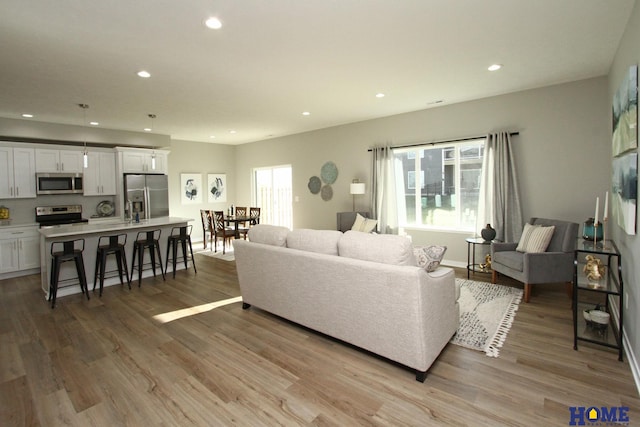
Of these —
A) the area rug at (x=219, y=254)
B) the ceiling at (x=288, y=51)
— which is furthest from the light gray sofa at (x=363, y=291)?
the area rug at (x=219, y=254)

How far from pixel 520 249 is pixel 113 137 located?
8.00 metres

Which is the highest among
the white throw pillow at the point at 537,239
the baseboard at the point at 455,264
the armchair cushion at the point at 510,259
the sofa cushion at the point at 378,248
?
the sofa cushion at the point at 378,248

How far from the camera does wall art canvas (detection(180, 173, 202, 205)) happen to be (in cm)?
852

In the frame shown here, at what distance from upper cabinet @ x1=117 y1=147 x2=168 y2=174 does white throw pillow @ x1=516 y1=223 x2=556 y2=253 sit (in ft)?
22.5

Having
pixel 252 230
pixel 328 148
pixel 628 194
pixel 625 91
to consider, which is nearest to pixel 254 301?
pixel 252 230

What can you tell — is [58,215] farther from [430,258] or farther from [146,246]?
[430,258]

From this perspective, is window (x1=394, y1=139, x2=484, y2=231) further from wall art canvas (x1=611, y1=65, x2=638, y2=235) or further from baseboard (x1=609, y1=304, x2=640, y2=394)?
baseboard (x1=609, y1=304, x2=640, y2=394)

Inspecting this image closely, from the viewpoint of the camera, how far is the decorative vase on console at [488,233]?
15.5 ft

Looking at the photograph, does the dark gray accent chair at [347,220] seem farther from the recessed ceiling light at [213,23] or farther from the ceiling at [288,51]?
the recessed ceiling light at [213,23]

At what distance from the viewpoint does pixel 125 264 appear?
4805 mm

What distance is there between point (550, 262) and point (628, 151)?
66.5 inches

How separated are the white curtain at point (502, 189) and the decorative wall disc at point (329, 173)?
3136 mm

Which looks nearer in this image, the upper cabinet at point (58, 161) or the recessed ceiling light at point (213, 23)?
the recessed ceiling light at point (213, 23)

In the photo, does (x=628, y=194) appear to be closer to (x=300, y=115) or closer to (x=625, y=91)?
(x=625, y=91)
